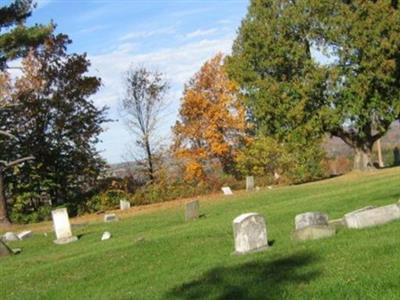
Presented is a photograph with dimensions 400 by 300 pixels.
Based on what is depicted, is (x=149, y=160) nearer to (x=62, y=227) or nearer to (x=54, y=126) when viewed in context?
(x=54, y=126)

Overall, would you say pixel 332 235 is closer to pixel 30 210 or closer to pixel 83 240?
pixel 83 240

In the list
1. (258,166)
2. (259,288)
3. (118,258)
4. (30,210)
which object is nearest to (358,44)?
(258,166)

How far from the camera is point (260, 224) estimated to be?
39.2 feet

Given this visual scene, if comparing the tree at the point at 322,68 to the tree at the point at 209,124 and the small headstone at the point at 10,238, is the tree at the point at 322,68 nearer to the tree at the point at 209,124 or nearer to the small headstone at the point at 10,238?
the tree at the point at 209,124

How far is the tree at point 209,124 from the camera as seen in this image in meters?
54.3

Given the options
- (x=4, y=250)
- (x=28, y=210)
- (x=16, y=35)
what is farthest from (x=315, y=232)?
(x=28, y=210)

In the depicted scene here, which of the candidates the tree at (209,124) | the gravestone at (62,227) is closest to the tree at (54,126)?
the tree at (209,124)

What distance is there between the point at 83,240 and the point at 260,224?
36.8 feet

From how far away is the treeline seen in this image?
36.4 m

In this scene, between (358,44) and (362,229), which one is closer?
(362,229)

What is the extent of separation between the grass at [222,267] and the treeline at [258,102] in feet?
57.6

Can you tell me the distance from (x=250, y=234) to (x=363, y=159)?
97.2 feet

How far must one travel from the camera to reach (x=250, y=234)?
11938 millimetres

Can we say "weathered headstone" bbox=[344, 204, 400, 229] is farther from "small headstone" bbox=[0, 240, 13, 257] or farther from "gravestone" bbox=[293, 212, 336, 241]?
"small headstone" bbox=[0, 240, 13, 257]
